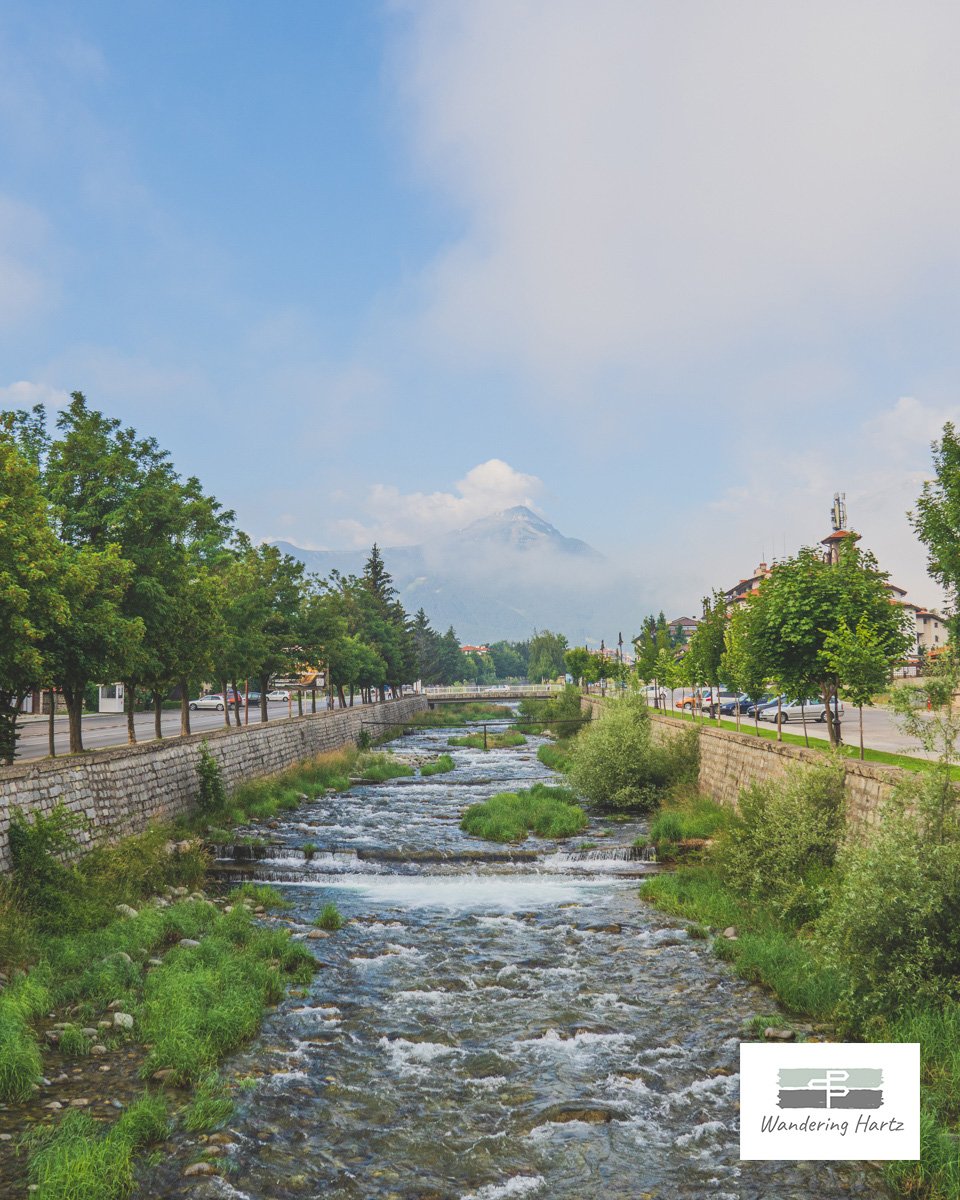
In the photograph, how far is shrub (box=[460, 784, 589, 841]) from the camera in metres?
23.7

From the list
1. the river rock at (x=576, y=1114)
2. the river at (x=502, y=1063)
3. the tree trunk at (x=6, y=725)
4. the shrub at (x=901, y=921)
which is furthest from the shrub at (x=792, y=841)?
the tree trunk at (x=6, y=725)

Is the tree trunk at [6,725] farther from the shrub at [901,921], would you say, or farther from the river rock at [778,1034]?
the shrub at [901,921]

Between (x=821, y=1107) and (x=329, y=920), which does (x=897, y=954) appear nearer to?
(x=821, y=1107)

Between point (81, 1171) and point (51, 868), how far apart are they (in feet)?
28.6

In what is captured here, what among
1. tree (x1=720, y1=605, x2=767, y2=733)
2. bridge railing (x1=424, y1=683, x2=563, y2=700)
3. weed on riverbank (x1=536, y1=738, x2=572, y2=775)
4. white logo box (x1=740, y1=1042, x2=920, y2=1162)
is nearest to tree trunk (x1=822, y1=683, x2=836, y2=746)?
tree (x1=720, y1=605, x2=767, y2=733)

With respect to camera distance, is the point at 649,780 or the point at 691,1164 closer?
the point at 691,1164

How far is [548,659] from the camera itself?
15825 cm

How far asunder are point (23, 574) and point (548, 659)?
474 ft

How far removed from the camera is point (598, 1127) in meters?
8.43

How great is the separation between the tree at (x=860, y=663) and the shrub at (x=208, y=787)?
17528mm

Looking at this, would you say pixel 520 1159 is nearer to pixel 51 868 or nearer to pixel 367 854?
pixel 51 868

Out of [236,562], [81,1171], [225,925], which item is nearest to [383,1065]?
[81,1171]

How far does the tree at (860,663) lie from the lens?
18094 mm

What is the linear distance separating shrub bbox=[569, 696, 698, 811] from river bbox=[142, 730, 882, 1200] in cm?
979
